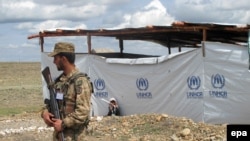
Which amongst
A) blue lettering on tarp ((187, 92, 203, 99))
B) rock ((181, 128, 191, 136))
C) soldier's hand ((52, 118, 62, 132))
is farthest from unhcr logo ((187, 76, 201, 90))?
soldier's hand ((52, 118, 62, 132))

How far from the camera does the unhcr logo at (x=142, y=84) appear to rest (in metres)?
13.4

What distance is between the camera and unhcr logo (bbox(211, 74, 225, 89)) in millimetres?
11469

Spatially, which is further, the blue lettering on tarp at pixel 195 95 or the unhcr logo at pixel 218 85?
the blue lettering on tarp at pixel 195 95

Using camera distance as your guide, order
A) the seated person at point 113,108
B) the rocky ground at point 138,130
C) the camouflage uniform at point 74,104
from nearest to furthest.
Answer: the camouflage uniform at point 74,104 < the rocky ground at point 138,130 < the seated person at point 113,108

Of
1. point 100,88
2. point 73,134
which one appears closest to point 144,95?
point 100,88

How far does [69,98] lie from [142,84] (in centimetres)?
849

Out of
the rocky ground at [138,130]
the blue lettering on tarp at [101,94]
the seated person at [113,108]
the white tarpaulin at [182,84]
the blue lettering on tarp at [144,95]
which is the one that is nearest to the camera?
the rocky ground at [138,130]

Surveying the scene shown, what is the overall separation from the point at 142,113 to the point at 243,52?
368 centimetres

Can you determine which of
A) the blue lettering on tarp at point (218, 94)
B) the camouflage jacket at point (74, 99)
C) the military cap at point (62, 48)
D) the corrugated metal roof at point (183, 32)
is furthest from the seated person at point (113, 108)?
the military cap at point (62, 48)

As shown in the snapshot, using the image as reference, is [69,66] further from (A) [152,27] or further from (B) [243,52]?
(A) [152,27]

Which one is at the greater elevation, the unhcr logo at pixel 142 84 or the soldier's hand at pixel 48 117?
the soldier's hand at pixel 48 117

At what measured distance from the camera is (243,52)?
36.4 feet

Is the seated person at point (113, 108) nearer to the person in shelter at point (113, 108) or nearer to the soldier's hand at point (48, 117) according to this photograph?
the person in shelter at point (113, 108)

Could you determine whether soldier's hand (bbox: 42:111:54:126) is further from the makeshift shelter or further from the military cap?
the makeshift shelter
